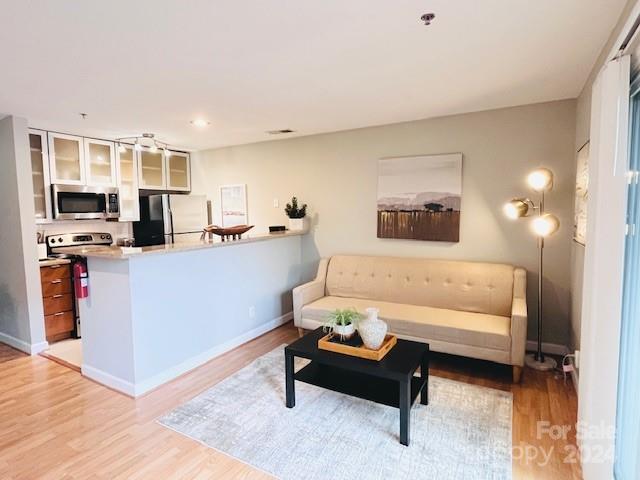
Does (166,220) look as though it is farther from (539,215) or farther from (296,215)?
(539,215)

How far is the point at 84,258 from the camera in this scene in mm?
2914

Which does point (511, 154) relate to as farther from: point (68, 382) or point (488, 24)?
point (68, 382)

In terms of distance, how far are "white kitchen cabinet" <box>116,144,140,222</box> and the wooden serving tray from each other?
3.63 m

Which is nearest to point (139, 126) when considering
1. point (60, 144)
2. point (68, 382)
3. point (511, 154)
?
point (60, 144)

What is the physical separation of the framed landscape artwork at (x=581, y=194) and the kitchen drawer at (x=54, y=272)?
488 cm

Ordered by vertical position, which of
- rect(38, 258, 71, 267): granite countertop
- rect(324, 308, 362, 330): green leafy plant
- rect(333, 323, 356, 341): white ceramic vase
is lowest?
rect(333, 323, 356, 341): white ceramic vase

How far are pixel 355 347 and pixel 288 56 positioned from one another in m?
1.89

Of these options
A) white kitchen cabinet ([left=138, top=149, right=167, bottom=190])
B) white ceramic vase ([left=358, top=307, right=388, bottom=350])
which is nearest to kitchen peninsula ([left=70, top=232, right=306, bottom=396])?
white ceramic vase ([left=358, top=307, right=388, bottom=350])

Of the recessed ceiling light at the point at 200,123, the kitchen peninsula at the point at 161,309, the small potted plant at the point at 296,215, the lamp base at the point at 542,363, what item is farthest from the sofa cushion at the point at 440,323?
the recessed ceiling light at the point at 200,123

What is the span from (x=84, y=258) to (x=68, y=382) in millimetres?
1034

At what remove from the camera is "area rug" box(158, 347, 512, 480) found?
1927 millimetres

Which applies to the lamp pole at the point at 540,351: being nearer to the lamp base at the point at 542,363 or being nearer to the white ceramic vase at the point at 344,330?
the lamp base at the point at 542,363

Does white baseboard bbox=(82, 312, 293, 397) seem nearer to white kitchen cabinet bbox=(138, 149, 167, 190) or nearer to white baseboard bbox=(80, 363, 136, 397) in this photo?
white baseboard bbox=(80, 363, 136, 397)

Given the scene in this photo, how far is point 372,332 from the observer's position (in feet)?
7.50
